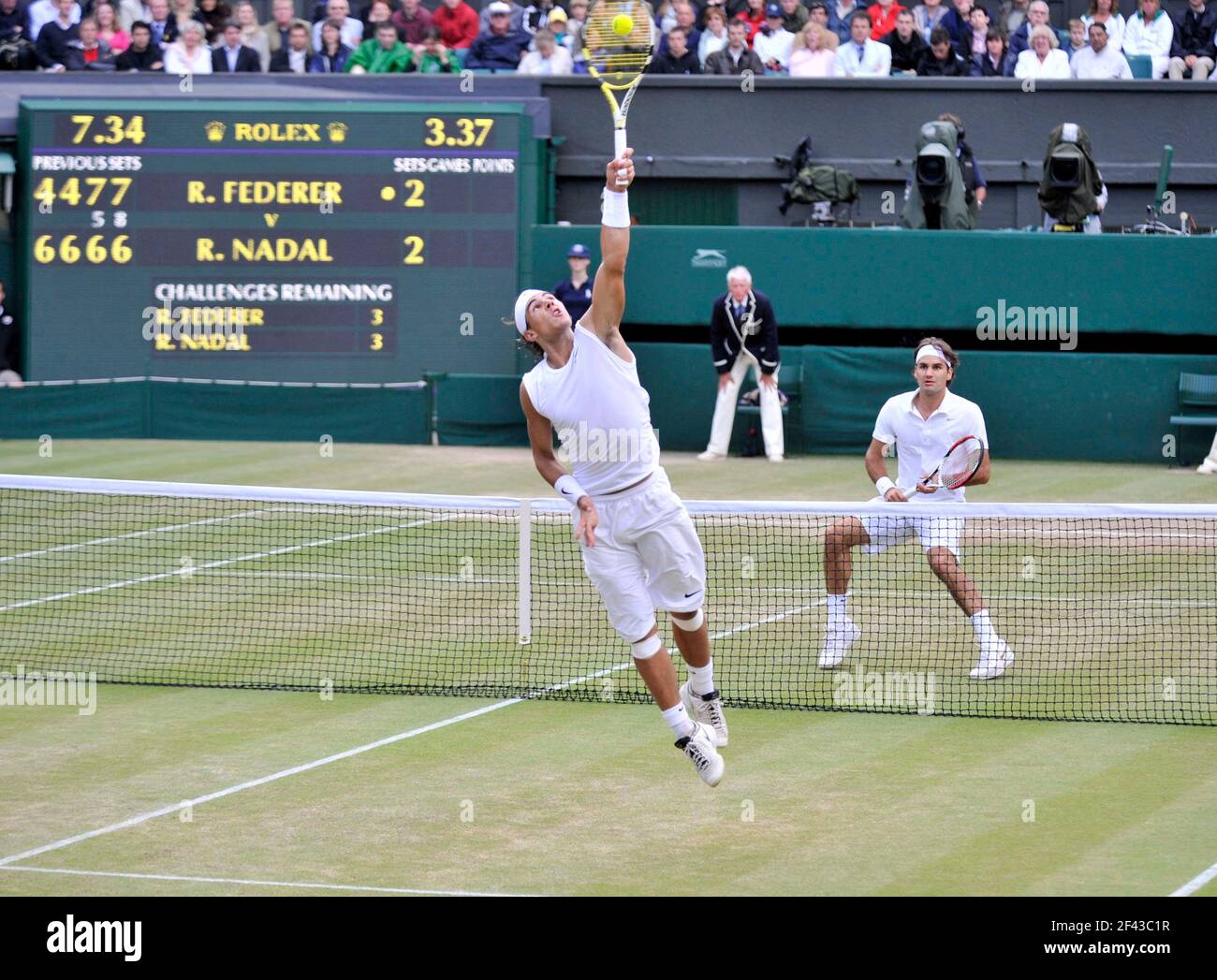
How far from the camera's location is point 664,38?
79.1 feet

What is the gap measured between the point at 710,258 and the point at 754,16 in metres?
4.20

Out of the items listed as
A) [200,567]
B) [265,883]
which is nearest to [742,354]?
[200,567]

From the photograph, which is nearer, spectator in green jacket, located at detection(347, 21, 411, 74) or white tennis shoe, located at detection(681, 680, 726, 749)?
white tennis shoe, located at detection(681, 680, 726, 749)

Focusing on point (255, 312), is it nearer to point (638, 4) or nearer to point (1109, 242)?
point (1109, 242)

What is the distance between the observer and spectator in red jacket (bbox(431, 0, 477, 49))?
2498 cm

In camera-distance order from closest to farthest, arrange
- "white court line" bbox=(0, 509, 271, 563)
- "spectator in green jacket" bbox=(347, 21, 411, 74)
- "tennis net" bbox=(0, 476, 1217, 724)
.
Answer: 1. "tennis net" bbox=(0, 476, 1217, 724)
2. "white court line" bbox=(0, 509, 271, 563)
3. "spectator in green jacket" bbox=(347, 21, 411, 74)

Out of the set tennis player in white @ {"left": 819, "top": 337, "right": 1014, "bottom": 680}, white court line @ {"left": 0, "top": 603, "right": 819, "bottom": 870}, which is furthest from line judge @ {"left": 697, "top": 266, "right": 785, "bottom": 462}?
tennis player in white @ {"left": 819, "top": 337, "right": 1014, "bottom": 680}

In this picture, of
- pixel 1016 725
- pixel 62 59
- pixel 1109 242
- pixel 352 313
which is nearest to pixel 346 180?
pixel 352 313

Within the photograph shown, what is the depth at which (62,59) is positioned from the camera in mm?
24281

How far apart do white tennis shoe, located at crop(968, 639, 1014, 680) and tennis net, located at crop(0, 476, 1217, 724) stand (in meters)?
Answer: 0.11

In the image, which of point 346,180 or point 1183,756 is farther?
point 346,180

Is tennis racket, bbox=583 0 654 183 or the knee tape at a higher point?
tennis racket, bbox=583 0 654 183

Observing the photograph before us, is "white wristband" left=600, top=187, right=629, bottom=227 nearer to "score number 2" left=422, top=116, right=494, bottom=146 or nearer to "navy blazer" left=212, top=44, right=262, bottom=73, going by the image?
"score number 2" left=422, top=116, right=494, bottom=146

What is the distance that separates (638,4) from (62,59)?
1655 cm
